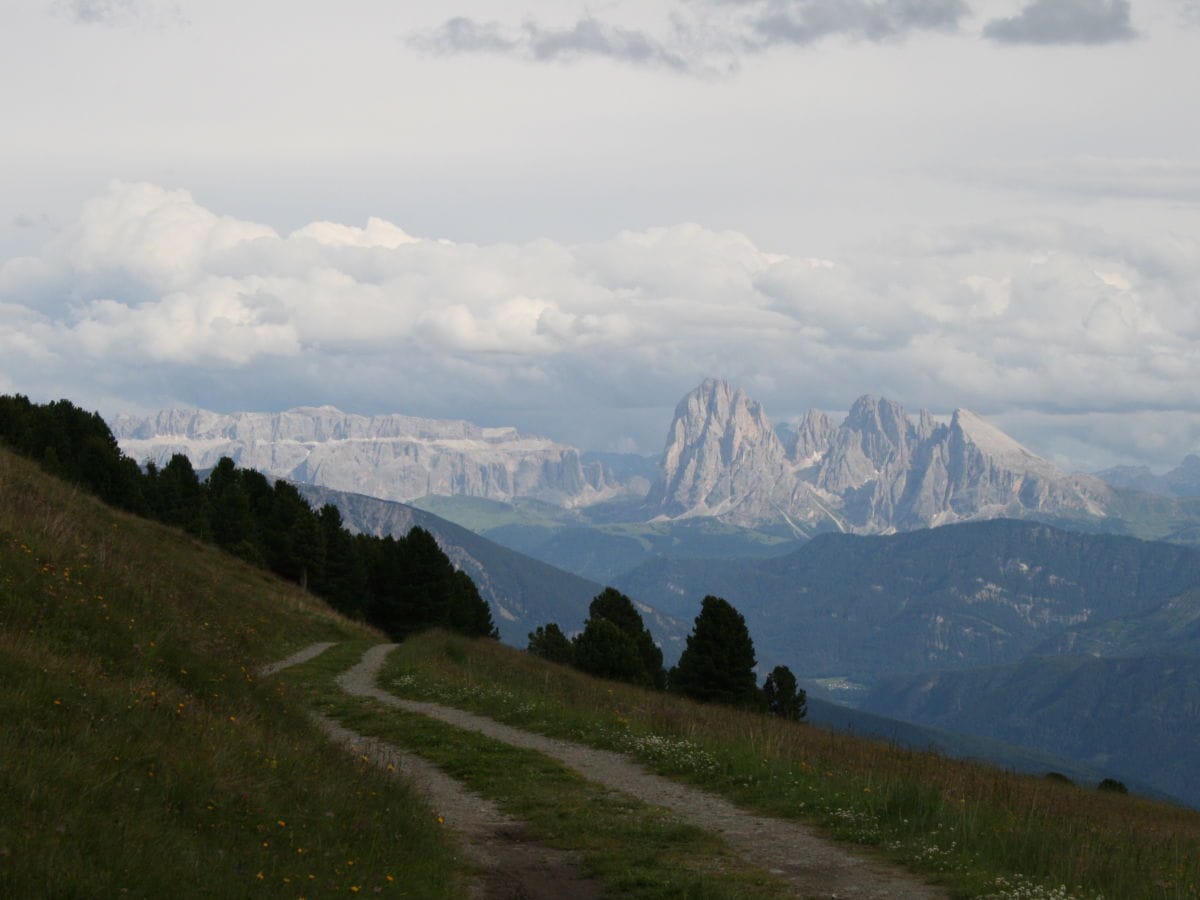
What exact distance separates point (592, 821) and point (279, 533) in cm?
8116

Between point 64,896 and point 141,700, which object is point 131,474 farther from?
point 64,896

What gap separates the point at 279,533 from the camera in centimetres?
9369

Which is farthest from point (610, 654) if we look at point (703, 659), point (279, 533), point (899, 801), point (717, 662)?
point (899, 801)

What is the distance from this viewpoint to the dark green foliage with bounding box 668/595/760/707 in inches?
3366

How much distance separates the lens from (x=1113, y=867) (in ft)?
48.6

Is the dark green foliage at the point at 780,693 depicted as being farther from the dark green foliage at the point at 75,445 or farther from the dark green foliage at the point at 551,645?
the dark green foliage at the point at 75,445

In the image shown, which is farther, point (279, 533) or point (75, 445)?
point (279, 533)

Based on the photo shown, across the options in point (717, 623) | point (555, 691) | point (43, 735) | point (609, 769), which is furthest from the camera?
point (717, 623)

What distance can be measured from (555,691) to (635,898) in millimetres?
20073

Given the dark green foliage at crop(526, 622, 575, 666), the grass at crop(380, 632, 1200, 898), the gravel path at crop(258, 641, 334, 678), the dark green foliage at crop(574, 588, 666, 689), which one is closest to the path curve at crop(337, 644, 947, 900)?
the grass at crop(380, 632, 1200, 898)

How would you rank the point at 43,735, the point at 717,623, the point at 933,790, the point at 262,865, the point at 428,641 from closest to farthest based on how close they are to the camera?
the point at 262,865
the point at 43,735
the point at 933,790
the point at 428,641
the point at 717,623

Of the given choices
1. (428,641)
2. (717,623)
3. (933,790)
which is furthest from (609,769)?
(717,623)

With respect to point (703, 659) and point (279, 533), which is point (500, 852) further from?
point (279, 533)

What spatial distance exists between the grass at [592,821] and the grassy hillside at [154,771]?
2.15 m
